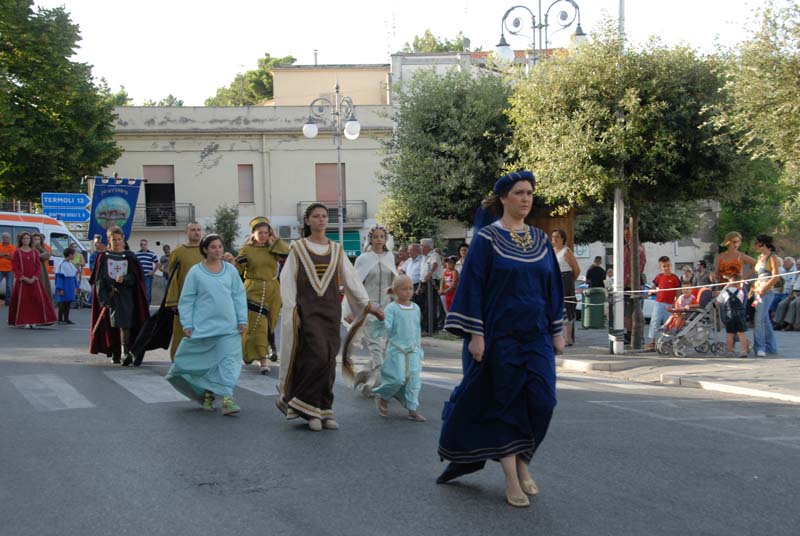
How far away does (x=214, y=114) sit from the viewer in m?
46.3

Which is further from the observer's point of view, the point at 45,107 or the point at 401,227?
the point at 45,107

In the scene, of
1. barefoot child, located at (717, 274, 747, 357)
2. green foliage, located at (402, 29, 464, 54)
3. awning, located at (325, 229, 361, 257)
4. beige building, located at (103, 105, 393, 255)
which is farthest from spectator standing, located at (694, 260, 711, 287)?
green foliage, located at (402, 29, 464, 54)

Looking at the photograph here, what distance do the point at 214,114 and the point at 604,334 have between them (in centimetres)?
3172

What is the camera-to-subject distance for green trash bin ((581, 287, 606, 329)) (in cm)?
1659

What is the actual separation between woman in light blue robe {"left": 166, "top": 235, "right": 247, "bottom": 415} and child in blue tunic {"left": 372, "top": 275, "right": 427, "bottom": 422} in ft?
4.91

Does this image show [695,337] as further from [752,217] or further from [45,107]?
[752,217]

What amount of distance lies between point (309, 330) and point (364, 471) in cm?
213

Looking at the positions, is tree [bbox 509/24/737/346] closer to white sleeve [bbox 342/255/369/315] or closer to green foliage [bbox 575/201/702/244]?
white sleeve [bbox 342/255/369/315]

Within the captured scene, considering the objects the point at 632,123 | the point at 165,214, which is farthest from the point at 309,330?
the point at 165,214

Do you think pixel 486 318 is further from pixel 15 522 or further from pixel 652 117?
pixel 652 117

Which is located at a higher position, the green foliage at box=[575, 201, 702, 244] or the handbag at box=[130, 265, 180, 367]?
the green foliage at box=[575, 201, 702, 244]

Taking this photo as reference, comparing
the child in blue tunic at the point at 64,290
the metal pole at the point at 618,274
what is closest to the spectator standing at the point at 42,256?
the child in blue tunic at the point at 64,290

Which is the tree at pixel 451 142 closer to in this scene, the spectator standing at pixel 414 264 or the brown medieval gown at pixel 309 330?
the spectator standing at pixel 414 264

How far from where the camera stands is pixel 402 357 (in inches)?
350
